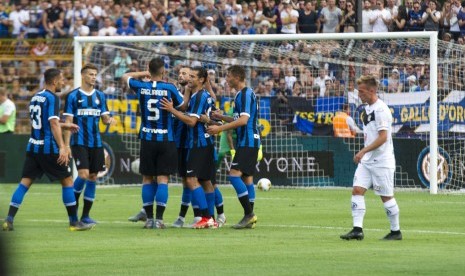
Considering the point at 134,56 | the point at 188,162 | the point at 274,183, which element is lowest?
the point at 274,183

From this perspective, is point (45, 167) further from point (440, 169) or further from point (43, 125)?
point (440, 169)

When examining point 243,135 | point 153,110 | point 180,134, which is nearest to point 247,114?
point 243,135

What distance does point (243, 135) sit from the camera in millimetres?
13344

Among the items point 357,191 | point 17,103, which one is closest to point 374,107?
point 357,191

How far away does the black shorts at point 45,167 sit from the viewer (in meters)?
12.9

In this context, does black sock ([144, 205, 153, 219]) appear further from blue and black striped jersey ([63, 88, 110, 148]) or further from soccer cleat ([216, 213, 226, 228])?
blue and black striped jersey ([63, 88, 110, 148])

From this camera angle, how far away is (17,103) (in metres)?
28.4

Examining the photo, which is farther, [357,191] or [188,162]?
[188,162]

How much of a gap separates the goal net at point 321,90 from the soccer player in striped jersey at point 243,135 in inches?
312

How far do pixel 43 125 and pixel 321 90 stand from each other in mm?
10606

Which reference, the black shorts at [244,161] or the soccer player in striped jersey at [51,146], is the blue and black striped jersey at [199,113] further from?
the soccer player in striped jersey at [51,146]

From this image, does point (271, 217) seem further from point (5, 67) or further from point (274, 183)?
point (5, 67)

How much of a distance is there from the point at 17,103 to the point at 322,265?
21.0m

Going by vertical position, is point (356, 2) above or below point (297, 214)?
above
